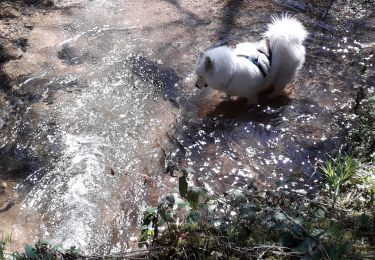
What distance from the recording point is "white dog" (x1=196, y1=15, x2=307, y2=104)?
4738 mm

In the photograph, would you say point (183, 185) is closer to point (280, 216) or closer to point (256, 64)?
point (280, 216)

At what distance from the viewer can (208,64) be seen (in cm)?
475

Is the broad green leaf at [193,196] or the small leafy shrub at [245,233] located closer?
A: the small leafy shrub at [245,233]

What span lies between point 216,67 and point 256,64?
0.51m

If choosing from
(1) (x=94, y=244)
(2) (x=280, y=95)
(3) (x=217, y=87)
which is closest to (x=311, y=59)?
(2) (x=280, y=95)

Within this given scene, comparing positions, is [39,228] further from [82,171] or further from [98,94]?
[98,94]

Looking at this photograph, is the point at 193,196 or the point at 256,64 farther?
the point at 256,64

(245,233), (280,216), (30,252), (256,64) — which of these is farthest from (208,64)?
(30,252)

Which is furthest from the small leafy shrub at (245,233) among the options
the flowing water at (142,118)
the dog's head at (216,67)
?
the dog's head at (216,67)

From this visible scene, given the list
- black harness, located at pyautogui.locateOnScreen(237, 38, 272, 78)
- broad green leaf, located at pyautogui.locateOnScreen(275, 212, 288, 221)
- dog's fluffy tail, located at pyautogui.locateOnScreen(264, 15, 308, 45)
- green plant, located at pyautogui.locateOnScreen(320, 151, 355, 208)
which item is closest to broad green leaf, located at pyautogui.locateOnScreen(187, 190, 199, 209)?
broad green leaf, located at pyautogui.locateOnScreen(275, 212, 288, 221)

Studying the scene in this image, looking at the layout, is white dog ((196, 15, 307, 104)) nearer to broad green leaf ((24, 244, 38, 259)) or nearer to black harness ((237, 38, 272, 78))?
black harness ((237, 38, 272, 78))

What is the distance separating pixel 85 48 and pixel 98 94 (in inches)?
46.8

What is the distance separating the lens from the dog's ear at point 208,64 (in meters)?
4.71

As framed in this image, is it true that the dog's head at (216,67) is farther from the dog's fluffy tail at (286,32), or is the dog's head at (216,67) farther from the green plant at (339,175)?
the green plant at (339,175)
